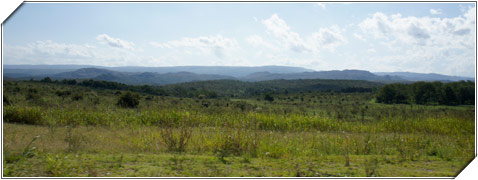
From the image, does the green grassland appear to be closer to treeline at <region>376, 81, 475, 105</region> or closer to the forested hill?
treeline at <region>376, 81, 475, 105</region>

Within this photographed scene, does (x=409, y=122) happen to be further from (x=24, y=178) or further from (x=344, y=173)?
(x=24, y=178)

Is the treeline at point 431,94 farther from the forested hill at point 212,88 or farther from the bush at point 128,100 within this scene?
the bush at point 128,100

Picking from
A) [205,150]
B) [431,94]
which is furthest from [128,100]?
[431,94]

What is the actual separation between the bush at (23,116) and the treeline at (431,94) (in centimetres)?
3194

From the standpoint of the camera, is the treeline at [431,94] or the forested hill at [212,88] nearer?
the treeline at [431,94]

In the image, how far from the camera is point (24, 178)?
4332 mm

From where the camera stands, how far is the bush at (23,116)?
28.9 feet

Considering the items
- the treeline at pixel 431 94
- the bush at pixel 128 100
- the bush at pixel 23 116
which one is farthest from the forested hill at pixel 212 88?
the bush at pixel 23 116

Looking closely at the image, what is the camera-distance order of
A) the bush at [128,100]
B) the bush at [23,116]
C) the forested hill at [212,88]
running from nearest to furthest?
the bush at [23,116]
the bush at [128,100]
the forested hill at [212,88]

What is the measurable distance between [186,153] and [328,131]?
5.28 metres

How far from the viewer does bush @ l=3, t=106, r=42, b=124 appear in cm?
880

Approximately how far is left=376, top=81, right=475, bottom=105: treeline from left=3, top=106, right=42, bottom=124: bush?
31.9 m

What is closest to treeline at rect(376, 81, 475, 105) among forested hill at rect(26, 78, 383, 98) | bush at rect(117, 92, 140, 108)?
forested hill at rect(26, 78, 383, 98)

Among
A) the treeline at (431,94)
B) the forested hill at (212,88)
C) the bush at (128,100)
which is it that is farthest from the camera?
the forested hill at (212,88)
